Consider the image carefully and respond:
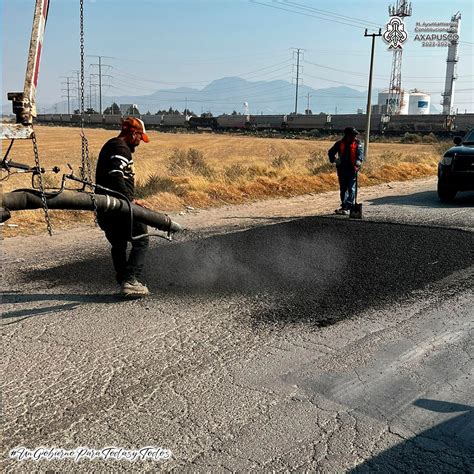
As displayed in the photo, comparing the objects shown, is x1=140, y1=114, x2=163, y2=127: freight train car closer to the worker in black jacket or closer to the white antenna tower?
the white antenna tower

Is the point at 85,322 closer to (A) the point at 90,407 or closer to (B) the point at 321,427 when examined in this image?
(A) the point at 90,407

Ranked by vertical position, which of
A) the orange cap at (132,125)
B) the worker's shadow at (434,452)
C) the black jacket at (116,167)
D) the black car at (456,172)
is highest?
the orange cap at (132,125)

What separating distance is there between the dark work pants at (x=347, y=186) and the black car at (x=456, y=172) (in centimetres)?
335

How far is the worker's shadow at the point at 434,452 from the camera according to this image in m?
2.92

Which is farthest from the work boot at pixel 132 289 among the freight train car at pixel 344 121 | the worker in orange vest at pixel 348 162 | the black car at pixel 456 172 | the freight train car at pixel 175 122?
the freight train car at pixel 175 122

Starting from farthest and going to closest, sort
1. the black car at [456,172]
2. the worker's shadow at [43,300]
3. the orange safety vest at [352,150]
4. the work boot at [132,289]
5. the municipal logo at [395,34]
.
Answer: the municipal logo at [395,34] → the black car at [456,172] → the orange safety vest at [352,150] → the work boot at [132,289] → the worker's shadow at [43,300]

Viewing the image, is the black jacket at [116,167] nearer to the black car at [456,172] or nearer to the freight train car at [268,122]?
the black car at [456,172]

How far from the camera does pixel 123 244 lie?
541cm

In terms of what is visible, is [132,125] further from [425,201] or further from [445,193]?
[445,193]

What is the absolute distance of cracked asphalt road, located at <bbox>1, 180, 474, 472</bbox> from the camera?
10.2 ft

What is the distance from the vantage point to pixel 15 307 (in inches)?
205

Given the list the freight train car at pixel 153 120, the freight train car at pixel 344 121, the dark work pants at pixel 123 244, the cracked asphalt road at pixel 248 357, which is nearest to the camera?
the cracked asphalt road at pixel 248 357

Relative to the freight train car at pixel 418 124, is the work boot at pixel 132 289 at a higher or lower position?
lower

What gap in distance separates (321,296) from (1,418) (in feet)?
Result: 11.1
